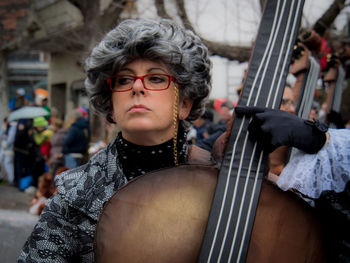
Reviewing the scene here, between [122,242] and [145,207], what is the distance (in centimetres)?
11

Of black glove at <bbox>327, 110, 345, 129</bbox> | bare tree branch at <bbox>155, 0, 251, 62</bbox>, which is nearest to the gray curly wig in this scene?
black glove at <bbox>327, 110, 345, 129</bbox>

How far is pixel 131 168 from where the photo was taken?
4.87ft

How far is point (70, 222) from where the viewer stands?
1358 mm

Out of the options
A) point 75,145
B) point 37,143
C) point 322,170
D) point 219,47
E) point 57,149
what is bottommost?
→ point 37,143

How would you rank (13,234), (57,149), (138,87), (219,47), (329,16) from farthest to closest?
(57,149), (219,47), (329,16), (13,234), (138,87)

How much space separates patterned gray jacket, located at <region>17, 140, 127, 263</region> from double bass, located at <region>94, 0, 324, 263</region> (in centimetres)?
27

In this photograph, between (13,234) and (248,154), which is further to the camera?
(13,234)

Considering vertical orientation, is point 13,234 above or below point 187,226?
below

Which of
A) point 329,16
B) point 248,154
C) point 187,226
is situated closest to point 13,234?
point 187,226

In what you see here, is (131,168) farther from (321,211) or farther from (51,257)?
(321,211)

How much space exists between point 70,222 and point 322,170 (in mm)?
826

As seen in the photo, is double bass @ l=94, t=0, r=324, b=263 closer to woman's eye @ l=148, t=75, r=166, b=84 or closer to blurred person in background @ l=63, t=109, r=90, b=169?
woman's eye @ l=148, t=75, r=166, b=84

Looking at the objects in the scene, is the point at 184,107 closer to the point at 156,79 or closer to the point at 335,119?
the point at 156,79

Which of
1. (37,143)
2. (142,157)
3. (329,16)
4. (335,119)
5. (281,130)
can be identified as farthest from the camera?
(37,143)
